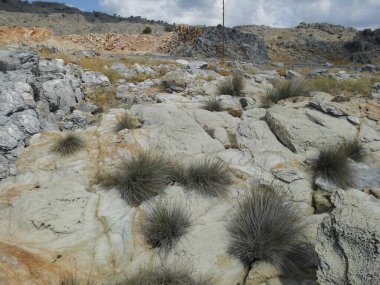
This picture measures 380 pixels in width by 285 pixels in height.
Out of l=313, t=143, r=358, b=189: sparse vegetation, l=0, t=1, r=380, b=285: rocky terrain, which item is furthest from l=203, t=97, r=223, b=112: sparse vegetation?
l=313, t=143, r=358, b=189: sparse vegetation

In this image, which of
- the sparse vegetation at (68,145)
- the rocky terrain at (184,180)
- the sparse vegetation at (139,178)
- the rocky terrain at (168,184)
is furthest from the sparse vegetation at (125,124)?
the sparse vegetation at (139,178)

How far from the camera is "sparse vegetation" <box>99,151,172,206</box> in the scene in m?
5.73

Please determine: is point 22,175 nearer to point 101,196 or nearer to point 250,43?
point 101,196

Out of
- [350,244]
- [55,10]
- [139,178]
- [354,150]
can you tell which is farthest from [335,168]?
[55,10]

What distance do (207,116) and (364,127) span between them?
3433 millimetres

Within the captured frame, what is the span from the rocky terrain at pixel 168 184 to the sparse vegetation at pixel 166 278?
21 cm

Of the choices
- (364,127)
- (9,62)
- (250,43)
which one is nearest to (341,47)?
(250,43)

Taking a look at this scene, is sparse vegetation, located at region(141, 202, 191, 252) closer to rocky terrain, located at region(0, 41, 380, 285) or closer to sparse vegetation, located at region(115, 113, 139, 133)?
rocky terrain, located at region(0, 41, 380, 285)

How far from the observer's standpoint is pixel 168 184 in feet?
19.9

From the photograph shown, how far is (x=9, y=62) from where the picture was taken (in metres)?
8.25

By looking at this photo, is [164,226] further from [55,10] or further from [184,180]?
[55,10]

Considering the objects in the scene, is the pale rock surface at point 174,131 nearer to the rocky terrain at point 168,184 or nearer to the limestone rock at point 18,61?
the rocky terrain at point 168,184

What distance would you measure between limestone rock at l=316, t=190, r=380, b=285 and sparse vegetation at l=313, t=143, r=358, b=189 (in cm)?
210

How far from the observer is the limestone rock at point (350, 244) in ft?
11.6
